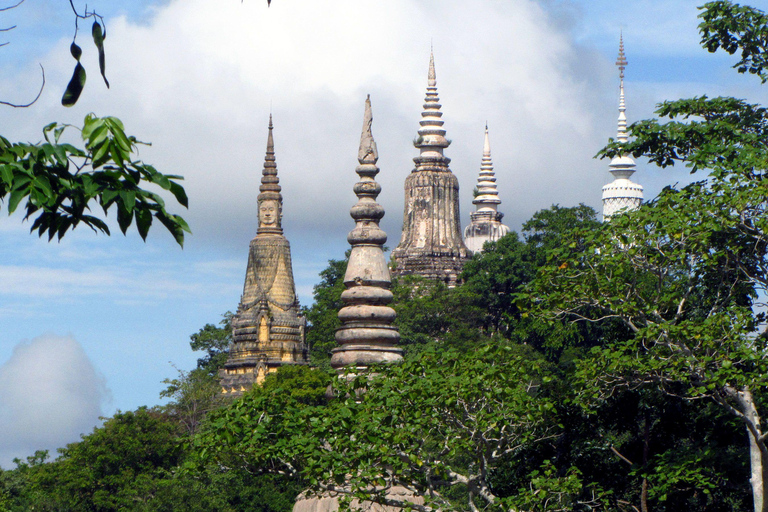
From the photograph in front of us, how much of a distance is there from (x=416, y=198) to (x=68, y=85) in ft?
193

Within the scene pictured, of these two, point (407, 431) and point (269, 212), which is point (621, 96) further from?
point (407, 431)

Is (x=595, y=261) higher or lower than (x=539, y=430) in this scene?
higher

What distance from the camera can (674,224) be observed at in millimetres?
17750

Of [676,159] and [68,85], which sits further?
[676,159]

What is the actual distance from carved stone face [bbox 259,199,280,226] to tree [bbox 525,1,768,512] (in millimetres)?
42248

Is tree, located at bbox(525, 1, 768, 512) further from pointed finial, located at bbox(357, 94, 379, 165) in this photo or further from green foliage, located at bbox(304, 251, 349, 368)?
green foliage, located at bbox(304, 251, 349, 368)

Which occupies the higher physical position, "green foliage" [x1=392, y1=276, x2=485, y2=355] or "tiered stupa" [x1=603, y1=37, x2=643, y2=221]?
"tiered stupa" [x1=603, y1=37, x2=643, y2=221]

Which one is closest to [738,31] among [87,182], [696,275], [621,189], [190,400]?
[696,275]

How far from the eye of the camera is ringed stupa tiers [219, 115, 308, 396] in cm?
5919

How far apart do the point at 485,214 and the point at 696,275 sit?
187 feet

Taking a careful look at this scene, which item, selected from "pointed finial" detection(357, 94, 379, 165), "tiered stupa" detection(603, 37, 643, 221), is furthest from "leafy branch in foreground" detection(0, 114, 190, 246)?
"tiered stupa" detection(603, 37, 643, 221)

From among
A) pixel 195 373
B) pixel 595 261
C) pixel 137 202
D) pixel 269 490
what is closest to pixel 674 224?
pixel 595 261

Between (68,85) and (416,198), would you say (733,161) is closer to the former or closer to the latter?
(68,85)

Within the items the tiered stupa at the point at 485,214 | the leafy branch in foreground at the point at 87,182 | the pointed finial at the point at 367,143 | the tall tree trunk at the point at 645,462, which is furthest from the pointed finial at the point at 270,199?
the leafy branch in foreground at the point at 87,182
